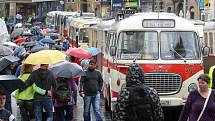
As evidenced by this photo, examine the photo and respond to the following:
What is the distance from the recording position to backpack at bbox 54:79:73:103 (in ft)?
43.0

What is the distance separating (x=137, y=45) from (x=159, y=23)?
31.4 inches

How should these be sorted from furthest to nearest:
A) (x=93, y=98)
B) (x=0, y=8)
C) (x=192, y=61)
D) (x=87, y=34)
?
(x=0, y=8) < (x=87, y=34) < (x=192, y=61) < (x=93, y=98)

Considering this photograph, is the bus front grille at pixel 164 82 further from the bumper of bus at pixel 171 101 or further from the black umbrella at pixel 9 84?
the black umbrella at pixel 9 84

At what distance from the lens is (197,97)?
9133 mm

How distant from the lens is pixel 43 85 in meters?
12.7

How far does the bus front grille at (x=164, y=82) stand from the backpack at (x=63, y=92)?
2589 millimetres

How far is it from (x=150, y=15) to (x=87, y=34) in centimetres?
2003

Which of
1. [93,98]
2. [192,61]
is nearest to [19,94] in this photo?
[93,98]

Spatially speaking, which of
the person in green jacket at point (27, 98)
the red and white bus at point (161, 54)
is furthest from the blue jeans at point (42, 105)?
the red and white bus at point (161, 54)

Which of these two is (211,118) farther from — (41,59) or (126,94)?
(41,59)

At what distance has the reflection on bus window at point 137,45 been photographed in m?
15.7

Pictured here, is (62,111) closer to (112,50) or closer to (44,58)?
(44,58)

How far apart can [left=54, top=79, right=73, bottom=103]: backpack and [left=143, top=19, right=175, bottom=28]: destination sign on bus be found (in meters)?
3.39

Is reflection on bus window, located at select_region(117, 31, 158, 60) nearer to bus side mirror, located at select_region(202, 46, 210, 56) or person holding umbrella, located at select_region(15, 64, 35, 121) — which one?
bus side mirror, located at select_region(202, 46, 210, 56)
